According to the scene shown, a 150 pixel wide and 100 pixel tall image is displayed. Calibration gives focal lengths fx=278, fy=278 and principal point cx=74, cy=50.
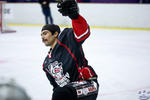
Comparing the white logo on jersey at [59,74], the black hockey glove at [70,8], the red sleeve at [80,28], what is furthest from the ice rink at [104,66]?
the black hockey glove at [70,8]

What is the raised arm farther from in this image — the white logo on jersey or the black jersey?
the white logo on jersey

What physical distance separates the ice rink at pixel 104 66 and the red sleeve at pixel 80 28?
3.57ft

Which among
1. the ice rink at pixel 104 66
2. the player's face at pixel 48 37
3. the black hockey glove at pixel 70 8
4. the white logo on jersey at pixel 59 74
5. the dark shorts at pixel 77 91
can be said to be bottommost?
the ice rink at pixel 104 66

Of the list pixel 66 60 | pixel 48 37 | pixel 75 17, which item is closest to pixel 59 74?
pixel 66 60

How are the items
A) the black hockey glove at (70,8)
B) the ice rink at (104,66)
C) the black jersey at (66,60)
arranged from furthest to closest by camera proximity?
the ice rink at (104,66)
the black jersey at (66,60)
the black hockey glove at (70,8)

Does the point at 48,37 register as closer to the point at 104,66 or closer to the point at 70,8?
the point at 70,8

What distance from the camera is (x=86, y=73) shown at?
1.74 metres

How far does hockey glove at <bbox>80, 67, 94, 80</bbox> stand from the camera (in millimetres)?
1728

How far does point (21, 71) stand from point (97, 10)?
18.7 ft

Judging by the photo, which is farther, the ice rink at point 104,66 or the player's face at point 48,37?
the ice rink at point 104,66

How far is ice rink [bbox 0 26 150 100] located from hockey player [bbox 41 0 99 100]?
0.86 metres

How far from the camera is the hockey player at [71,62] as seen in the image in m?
1.62

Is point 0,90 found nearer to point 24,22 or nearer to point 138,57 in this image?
point 138,57

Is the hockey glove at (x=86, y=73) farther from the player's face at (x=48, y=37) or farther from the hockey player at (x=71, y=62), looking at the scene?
the player's face at (x=48, y=37)
